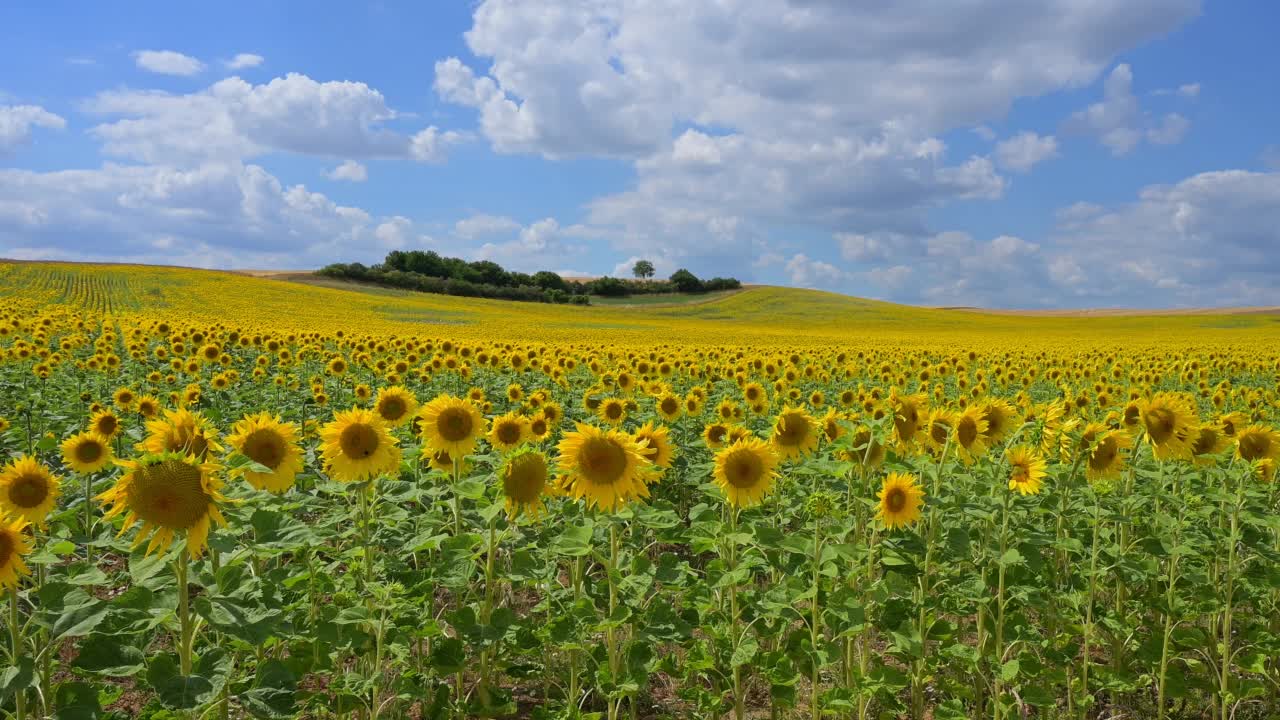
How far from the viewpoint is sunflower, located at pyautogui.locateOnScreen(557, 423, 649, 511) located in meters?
3.78

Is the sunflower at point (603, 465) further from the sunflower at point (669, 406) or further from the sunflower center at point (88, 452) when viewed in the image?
the sunflower at point (669, 406)

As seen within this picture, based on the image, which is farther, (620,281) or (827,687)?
(620,281)

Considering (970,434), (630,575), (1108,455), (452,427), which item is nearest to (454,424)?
(452,427)

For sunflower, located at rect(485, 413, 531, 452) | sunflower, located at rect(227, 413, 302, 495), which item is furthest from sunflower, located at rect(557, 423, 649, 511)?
sunflower, located at rect(227, 413, 302, 495)

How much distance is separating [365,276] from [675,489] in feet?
274

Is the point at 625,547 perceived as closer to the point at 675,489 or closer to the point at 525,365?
the point at 675,489

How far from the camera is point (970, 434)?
484cm

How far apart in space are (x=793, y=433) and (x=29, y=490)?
418cm

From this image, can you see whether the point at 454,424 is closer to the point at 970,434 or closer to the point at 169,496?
the point at 169,496

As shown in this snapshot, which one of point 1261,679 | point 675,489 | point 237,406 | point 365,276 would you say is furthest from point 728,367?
point 365,276

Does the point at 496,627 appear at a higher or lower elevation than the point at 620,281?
lower

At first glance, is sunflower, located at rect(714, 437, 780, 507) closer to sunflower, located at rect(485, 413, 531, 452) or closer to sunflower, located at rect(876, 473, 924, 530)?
sunflower, located at rect(876, 473, 924, 530)

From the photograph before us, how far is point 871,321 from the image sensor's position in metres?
69.6

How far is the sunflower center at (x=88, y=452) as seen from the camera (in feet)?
16.6
